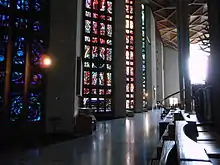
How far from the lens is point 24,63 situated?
287 inches

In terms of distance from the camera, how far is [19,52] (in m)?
7.33

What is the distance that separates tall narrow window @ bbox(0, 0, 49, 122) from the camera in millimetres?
7070

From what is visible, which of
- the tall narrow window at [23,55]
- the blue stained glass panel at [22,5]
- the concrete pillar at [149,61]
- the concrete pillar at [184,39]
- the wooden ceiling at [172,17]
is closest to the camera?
the tall narrow window at [23,55]

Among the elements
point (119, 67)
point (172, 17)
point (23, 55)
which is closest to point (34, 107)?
point (23, 55)

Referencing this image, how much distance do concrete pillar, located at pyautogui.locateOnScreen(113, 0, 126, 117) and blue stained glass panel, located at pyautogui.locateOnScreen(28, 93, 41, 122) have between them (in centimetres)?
665

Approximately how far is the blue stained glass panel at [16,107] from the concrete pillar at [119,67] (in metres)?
6.90

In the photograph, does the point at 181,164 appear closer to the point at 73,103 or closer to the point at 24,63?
the point at 73,103

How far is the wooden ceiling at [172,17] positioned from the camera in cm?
2470

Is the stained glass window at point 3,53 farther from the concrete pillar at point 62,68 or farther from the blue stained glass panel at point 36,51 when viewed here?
the concrete pillar at point 62,68

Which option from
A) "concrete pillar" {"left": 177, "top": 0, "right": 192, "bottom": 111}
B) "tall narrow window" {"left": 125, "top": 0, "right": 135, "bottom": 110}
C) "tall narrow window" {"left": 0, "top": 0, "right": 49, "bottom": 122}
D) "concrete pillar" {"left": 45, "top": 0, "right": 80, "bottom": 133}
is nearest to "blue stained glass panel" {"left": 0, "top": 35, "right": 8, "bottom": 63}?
"tall narrow window" {"left": 0, "top": 0, "right": 49, "bottom": 122}

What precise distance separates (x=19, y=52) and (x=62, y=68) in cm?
132

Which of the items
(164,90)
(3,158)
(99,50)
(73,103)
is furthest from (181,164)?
(164,90)

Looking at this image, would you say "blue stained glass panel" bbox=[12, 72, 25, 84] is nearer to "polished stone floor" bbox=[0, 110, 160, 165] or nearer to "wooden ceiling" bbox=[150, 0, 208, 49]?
"polished stone floor" bbox=[0, 110, 160, 165]

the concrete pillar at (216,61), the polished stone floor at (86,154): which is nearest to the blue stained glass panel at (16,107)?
the polished stone floor at (86,154)
